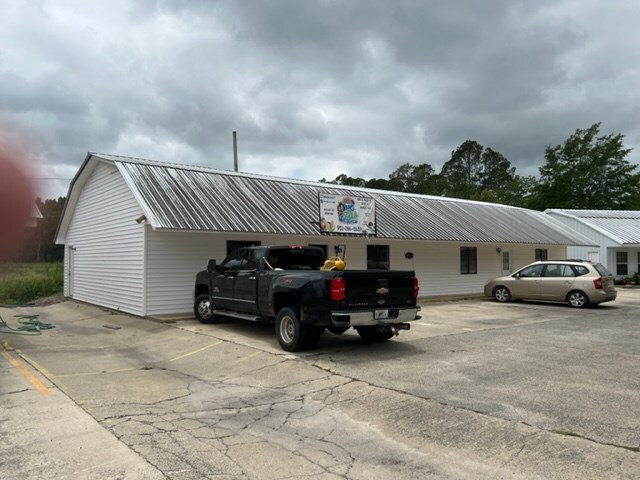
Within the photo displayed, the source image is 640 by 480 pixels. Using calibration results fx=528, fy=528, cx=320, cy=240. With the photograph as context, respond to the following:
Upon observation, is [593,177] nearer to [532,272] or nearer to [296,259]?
[532,272]

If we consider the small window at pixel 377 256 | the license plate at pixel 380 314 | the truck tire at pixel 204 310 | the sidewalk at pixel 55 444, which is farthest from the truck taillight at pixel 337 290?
the small window at pixel 377 256

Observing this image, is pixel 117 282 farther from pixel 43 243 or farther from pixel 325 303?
pixel 43 243

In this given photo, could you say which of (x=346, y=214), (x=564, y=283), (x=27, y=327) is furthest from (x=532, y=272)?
(x=27, y=327)

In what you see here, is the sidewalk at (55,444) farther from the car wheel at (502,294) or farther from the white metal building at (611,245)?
the white metal building at (611,245)

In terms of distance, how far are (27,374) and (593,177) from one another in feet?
174

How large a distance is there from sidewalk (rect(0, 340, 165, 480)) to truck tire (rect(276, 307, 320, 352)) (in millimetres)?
3914

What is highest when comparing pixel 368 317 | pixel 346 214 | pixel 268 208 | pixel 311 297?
pixel 268 208

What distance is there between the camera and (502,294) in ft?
65.5

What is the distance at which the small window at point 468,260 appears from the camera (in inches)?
930

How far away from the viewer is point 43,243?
75.0 inches

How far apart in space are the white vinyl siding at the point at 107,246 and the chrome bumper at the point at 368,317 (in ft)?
25.7

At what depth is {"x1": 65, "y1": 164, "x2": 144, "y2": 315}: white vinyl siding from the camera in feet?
50.8

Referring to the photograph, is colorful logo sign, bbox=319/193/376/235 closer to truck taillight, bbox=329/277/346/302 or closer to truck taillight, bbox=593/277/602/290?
truck taillight, bbox=593/277/602/290

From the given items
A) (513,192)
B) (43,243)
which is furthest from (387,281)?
(513,192)
